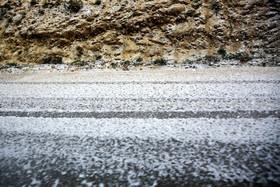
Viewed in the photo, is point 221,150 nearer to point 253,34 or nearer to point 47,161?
point 47,161

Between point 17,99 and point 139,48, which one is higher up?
point 139,48

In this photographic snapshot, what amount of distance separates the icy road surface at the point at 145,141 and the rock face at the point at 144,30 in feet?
20.1

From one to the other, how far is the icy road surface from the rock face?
6139 mm

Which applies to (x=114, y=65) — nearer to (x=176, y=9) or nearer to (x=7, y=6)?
(x=176, y=9)

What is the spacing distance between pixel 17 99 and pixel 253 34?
1021cm

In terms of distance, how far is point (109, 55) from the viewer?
8.80 m

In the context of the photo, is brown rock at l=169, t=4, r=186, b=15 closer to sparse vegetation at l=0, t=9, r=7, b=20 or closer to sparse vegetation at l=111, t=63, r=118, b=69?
sparse vegetation at l=111, t=63, r=118, b=69

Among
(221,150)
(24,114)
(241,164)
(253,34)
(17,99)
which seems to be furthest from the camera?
(253,34)

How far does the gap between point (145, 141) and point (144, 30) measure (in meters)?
8.60

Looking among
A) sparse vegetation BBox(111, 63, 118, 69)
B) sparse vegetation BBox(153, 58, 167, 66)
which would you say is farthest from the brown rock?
sparse vegetation BBox(111, 63, 118, 69)

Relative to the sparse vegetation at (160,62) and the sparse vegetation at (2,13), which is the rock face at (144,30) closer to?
the sparse vegetation at (160,62)

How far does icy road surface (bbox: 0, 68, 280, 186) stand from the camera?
3.90ft

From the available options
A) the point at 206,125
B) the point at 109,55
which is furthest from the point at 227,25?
the point at 206,125

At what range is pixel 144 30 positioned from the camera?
30.1 ft
